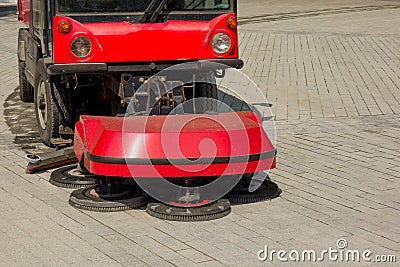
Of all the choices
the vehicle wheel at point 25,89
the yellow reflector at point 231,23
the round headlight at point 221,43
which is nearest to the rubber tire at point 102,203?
the round headlight at point 221,43

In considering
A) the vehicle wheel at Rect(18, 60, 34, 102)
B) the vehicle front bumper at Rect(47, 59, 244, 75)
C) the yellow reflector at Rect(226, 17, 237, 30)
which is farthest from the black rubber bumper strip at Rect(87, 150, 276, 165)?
the vehicle wheel at Rect(18, 60, 34, 102)

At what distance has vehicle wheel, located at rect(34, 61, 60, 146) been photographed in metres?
8.23

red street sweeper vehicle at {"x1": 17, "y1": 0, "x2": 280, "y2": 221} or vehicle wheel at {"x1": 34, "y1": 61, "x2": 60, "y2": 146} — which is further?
vehicle wheel at {"x1": 34, "y1": 61, "x2": 60, "y2": 146}

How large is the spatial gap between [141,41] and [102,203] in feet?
5.21

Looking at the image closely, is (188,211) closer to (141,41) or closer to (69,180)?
(69,180)

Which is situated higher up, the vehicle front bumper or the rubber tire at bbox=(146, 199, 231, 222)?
the vehicle front bumper

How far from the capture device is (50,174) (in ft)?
25.1

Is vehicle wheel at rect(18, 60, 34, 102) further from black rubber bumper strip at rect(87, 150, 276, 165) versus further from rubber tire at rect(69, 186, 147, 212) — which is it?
black rubber bumper strip at rect(87, 150, 276, 165)

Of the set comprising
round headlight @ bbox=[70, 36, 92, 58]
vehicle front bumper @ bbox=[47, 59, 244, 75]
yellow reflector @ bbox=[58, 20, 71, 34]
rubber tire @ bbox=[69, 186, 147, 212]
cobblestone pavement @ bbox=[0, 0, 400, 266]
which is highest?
yellow reflector @ bbox=[58, 20, 71, 34]

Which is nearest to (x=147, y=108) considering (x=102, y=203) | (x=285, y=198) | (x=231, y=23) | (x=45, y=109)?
(x=102, y=203)

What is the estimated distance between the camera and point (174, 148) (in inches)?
245

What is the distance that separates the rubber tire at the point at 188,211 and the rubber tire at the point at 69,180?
89 centimetres

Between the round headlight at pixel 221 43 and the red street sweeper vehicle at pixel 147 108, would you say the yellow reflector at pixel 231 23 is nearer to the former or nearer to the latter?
the red street sweeper vehicle at pixel 147 108

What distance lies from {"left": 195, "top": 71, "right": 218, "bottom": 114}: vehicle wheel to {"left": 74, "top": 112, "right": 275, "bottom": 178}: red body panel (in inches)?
45.5
